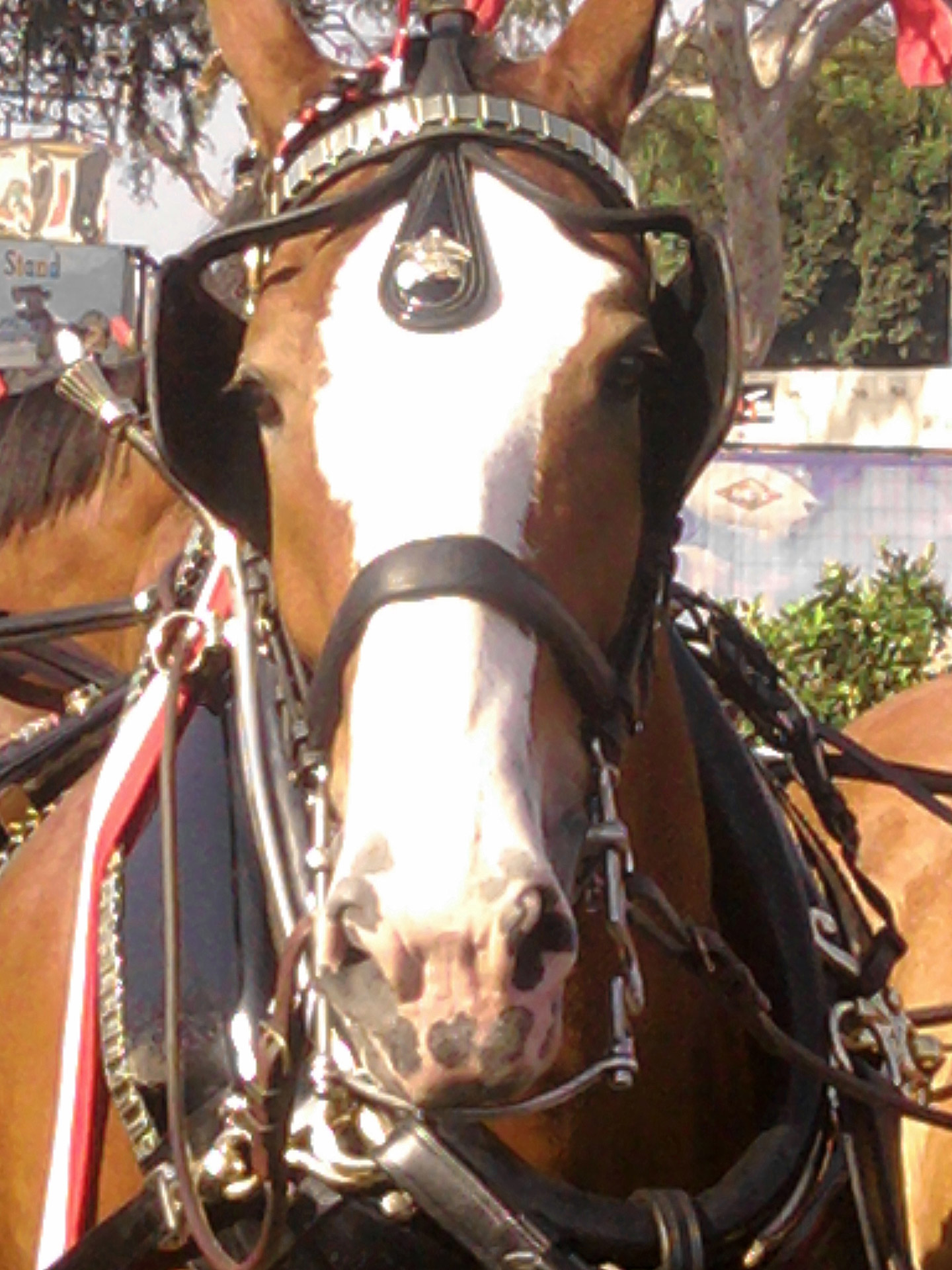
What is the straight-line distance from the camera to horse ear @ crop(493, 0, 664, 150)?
7.91 ft

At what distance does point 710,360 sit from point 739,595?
1258cm

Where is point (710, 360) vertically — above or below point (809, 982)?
above

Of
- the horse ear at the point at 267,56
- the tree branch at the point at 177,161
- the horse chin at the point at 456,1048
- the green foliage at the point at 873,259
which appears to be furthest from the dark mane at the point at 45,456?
the green foliage at the point at 873,259

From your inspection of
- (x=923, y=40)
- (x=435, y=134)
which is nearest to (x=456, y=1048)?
(x=435, y=134)

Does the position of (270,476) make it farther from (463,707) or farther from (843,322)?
(843,322)

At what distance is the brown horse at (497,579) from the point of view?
6.29 feet

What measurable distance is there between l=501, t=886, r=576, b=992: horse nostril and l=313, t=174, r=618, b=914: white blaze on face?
0.05 metres

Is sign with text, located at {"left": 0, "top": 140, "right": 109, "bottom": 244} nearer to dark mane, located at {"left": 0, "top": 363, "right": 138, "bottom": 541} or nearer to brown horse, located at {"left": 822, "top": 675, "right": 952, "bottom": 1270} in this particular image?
dark mane, located at {"left": 0, "top": 363, "right": 138, "bottom": 541}

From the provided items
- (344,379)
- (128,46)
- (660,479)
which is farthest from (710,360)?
(128,46)

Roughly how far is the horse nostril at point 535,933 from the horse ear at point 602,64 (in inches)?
36.3

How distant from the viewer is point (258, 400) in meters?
2.22

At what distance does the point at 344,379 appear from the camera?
2113mm

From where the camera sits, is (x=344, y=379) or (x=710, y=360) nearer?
(x=344, y=379)

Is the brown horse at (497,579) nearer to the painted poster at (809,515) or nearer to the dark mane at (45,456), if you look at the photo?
the dark mane at (45,456)
